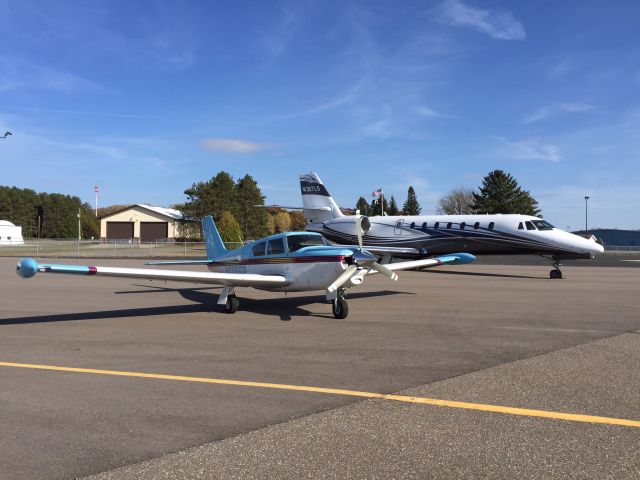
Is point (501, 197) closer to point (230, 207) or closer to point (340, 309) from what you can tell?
point (230, 207)

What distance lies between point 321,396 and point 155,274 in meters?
6.69

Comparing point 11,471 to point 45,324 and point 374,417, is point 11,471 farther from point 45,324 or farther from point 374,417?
point 45,324

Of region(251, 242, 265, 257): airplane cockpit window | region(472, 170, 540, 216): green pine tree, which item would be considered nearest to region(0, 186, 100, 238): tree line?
region(472, 170, 540, 216): green pine tree

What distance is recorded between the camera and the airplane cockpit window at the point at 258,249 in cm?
1340

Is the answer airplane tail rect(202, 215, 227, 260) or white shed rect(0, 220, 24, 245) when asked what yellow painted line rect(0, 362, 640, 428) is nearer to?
airplane tail rect(202, 215, 227, 260)

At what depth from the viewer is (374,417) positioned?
194 inches

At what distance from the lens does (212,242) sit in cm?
1662

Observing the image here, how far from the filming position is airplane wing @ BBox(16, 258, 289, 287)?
918 centimetres

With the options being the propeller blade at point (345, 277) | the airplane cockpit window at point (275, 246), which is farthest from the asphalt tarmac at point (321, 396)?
the airplane cockpit window at point (275, 246)

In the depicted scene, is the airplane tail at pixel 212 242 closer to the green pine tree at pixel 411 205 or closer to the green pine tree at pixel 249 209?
the green pine tree at pixel 249 209

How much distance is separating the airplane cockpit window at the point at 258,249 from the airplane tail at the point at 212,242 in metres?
2.70

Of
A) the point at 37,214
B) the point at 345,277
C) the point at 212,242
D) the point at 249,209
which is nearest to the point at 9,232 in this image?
the point at 37,214

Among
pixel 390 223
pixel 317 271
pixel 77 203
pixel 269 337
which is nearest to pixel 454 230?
pixel 390 223

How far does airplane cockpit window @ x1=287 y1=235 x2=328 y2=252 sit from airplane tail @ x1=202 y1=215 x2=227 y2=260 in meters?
4.06
